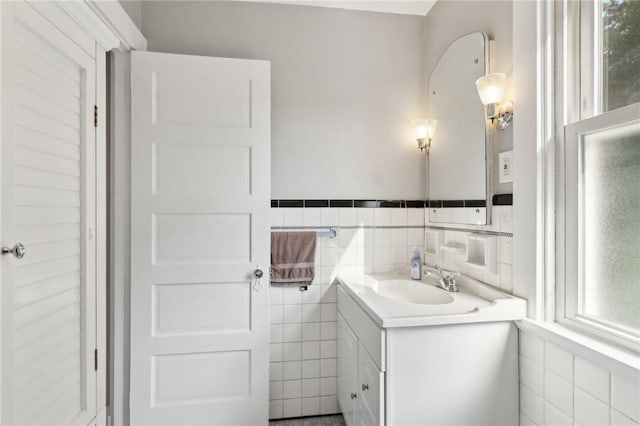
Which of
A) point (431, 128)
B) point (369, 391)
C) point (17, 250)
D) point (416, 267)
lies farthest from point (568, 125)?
point (17, 250)

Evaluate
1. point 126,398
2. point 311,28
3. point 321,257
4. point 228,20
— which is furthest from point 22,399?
point 311,28

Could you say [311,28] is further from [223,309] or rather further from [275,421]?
[275,421]

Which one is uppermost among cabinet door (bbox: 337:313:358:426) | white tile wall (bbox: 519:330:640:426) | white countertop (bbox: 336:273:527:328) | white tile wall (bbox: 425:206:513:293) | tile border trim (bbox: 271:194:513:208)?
tile border trim (bbox: 271:194:513:208)

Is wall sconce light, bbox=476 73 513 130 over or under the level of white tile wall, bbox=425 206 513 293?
over

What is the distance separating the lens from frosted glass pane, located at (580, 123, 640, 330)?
3.29 ft

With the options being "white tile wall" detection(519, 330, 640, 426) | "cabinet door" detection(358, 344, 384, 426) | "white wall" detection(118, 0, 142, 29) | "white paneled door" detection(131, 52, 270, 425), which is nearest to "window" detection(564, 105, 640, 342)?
"white tile wall" detection(519, 330, 640, 426)

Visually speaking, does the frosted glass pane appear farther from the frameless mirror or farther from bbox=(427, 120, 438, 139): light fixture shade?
bbox=(427, 120, 438, 139): light fixture shade

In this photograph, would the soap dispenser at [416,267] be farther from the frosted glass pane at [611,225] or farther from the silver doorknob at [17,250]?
the silver doorknob at [17,250]

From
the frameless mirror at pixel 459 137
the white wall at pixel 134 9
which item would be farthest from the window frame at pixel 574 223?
the white wall at pixel 134 9

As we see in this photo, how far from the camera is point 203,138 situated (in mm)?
1732

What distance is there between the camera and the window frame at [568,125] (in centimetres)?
114

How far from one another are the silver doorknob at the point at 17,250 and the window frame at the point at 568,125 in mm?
1771

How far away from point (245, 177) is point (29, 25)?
976 millimetres

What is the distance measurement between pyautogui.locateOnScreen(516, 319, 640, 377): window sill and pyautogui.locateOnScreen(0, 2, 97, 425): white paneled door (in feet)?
5.64
